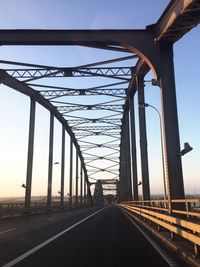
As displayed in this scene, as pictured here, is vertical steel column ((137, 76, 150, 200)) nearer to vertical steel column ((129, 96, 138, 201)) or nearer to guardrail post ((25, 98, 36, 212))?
vertical steel column ((129, 96, 138, 201))

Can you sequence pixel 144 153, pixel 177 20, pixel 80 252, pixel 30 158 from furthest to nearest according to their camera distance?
pixel 30 158, pixel 144 153, pixel 177 20, pixel 80 252

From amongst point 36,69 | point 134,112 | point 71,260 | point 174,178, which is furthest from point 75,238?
point 134,112

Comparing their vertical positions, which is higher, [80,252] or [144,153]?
[144,153]

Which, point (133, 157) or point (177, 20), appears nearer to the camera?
point (177, 20)

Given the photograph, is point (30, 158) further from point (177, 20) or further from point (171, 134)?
point (177, 20)

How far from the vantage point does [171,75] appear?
2067cm

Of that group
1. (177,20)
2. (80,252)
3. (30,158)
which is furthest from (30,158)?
(80,252)

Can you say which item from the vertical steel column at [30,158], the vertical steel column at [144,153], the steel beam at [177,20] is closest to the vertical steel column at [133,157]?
the vertical steel column at [144,153]

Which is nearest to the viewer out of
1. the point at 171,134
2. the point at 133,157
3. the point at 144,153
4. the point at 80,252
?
the point at 80,252

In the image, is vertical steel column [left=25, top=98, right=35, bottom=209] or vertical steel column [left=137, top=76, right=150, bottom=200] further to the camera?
vertical steel column [left=25, top=98, right=35, bottom=209]

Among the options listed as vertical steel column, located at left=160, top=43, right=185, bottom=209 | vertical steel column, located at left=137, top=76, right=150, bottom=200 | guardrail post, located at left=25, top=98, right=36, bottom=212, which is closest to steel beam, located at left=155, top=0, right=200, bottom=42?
vertical steel column, located at left=160, top=43, right=185, bottom=209

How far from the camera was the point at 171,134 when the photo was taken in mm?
19266

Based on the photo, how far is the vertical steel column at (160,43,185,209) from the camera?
18.6 m

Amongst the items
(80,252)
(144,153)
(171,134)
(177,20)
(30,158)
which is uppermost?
(177,20)
